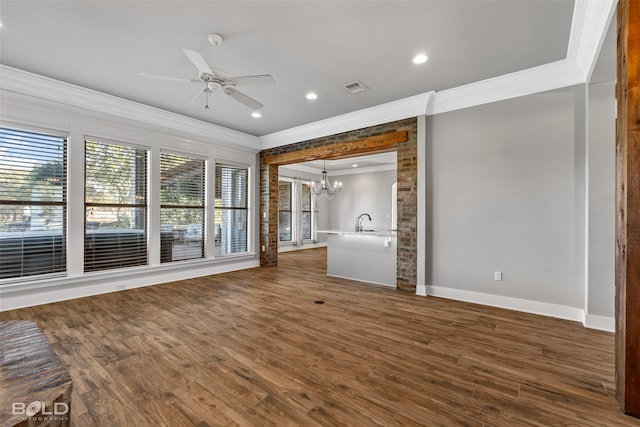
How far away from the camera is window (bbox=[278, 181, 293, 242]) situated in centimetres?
996

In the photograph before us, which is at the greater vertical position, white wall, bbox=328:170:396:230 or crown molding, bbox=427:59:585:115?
crown molding, bbox=427:59:585:115

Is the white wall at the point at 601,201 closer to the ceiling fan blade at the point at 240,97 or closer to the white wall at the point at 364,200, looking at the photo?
the ceiling fan blade at the point at 240,97

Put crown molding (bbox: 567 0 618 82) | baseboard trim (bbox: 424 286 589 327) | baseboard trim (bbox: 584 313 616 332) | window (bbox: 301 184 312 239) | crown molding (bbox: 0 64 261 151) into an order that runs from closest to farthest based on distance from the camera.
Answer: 1. crown molding (bbox: 567 0 618 82)
2. baseboard trim (bbox: 584 313 616 332)
3. baseboard trim (bbox: 424 286 589 327)
4. crown molding (bbox: 0 64 261 151)
5. window (bbox: 301 184 312 239)

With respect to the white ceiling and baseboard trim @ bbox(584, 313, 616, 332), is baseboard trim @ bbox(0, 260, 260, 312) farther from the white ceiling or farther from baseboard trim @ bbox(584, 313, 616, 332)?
baseboard trim @ bbox(584, 313, 616, 332)

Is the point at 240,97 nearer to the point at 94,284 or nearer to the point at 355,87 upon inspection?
the point at 355,87

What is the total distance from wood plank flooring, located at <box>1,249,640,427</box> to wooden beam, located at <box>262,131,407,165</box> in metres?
2.58

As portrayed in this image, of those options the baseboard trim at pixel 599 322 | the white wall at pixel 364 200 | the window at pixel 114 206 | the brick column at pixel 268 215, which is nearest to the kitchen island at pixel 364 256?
the brick column at pixel 268 215

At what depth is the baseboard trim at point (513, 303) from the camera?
137 inches

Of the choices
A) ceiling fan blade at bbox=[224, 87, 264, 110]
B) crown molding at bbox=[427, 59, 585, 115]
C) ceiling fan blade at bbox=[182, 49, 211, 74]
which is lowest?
ceiling fan blade at bbox=[224, 87, 264, 110]

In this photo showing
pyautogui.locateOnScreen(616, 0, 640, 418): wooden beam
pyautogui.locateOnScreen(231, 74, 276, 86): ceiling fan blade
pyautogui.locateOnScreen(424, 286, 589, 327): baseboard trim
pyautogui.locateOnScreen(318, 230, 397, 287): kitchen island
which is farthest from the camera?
pyautogui.locateOnScreen(318, 230, 397, 287): kitchen island

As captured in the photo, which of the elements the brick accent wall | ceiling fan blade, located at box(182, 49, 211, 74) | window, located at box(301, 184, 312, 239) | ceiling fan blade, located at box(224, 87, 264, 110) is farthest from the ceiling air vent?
window, located at box(301, 184, 312, 239)

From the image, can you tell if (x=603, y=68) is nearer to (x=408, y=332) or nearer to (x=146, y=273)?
(x=408, y=332)

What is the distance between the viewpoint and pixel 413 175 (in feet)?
15.2

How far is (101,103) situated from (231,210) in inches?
118
